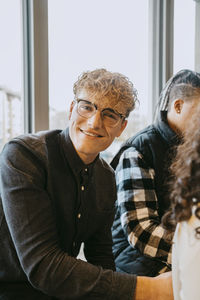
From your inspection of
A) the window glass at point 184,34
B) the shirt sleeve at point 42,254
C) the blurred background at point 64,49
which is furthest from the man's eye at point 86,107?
the window glass at point 184,34

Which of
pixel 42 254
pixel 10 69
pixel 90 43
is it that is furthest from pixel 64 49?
pixel 42 254

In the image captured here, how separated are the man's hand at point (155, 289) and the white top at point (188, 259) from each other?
322 mm

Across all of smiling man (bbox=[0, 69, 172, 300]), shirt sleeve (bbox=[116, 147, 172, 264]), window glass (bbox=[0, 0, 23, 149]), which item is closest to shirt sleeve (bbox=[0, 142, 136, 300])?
smiling man (bbox=[0, 69, 172, 300])

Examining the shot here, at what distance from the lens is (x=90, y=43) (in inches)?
76.4

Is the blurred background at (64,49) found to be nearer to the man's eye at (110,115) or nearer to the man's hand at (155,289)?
the man's eye at (110,115)

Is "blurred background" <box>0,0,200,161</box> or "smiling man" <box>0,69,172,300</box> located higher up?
"blurred background" <box>0,0,200,161</box>

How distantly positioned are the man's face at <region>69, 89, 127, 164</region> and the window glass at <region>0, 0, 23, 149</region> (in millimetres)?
585

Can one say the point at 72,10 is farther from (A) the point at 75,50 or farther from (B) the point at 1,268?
(B) the point at 1,268

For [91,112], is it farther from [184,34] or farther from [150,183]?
[184,34]

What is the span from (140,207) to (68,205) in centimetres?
36

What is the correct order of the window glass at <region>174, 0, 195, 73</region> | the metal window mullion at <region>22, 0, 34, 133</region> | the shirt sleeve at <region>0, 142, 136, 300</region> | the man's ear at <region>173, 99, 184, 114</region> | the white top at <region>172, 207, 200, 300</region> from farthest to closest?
the window glass at <region>174, 0, 195, 73</region> < the metal window mullion at <region>22, 0, 34, 133</region> < the man's ear at <region>173, 99, 184, 114</region> < the shirt sleeve at <region>0, 142, 136, 300</region> < the white top at <region>172, 207, 200, 300</region>

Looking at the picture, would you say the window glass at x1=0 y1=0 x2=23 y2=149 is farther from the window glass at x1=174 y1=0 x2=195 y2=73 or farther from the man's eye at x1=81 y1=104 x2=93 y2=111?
the window glass at x1=174 y1=0 x2=195 y2=73

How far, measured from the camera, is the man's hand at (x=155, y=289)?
0.95 meters

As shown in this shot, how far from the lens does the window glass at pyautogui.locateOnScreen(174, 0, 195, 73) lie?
2723 mm
